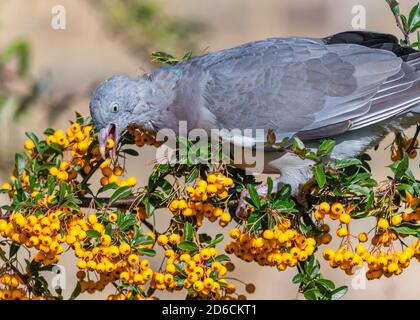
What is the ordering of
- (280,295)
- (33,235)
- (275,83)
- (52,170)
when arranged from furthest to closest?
(280,295)
(275,83)
(52,170)
(33,235)

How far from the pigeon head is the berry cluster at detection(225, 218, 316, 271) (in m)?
0.79

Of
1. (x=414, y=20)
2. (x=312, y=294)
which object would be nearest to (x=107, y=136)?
(x=312, y=294)

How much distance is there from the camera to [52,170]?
11.6ft

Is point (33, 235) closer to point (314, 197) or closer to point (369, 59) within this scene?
point (314, 197)

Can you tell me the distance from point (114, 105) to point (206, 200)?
93 cm

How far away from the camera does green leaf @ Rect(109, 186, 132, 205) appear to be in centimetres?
340

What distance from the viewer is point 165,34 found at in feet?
12.3

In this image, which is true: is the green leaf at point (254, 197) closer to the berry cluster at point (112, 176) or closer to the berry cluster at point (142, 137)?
the berry cluster at point (112, 176)

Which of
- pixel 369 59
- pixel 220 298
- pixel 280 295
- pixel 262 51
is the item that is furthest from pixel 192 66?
pixel 280 295

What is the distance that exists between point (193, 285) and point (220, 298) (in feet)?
0.72

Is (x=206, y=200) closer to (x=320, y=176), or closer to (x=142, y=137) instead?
(x=320, y=176)

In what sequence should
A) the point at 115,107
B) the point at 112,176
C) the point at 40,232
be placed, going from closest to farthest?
the point at 40,232, the point at 112,176, the point at 115,107

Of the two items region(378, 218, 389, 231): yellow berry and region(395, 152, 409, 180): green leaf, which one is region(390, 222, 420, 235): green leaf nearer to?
region(378, 218, 389, 231): yellow berry

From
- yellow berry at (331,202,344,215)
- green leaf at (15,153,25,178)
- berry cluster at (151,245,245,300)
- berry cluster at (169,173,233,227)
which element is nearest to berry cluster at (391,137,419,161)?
yellow berry at (331,202,344,215)
